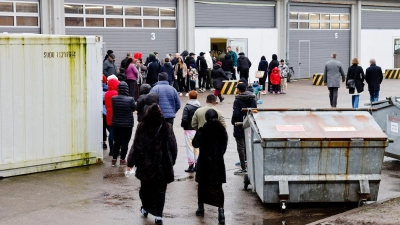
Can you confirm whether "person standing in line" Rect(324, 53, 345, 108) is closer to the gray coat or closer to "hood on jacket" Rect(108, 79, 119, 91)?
the gray coat

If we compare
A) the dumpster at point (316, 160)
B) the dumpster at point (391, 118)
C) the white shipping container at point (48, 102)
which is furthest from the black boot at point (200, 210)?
the dumpster at point (391, 118)

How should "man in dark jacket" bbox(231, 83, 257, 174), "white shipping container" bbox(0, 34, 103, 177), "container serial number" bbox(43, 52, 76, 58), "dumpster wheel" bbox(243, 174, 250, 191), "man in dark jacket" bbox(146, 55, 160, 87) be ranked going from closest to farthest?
1. "dumpster wheel" bbox(243, 174, 250, 191)
2. "white shipping container" bbox(0, 34, 103, 177)
3. "man in dark jacket" bbox(231, 83, 257, 174)
4. "container serial number" bbox(43, 52, 76, 58)
5. "man in dark jacket" bbox(146, 55, 160, 87)

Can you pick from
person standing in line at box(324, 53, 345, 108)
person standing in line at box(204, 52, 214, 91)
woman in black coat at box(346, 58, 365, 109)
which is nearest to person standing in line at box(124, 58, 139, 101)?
person standing in line at box(324, 53, 345, 108)

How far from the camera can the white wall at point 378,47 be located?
1650 inches

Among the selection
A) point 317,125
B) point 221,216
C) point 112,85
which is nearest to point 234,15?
point 112,85

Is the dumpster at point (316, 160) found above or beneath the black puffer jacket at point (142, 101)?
beneath

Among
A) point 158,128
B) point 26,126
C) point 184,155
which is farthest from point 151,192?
point 184,155

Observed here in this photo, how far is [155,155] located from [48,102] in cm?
392

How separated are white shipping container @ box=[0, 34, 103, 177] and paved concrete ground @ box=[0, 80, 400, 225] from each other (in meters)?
0.31

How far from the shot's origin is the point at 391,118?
1421cm

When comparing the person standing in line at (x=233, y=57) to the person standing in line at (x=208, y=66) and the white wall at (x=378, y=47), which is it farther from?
the white wall at (x=378, y=47)

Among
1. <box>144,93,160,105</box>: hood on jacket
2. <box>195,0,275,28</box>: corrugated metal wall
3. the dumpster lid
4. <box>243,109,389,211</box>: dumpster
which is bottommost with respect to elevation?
<box>243,109,389,211</box>: dumpster

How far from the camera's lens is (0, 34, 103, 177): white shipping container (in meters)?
12.4

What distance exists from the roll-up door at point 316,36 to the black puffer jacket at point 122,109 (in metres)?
25.0
